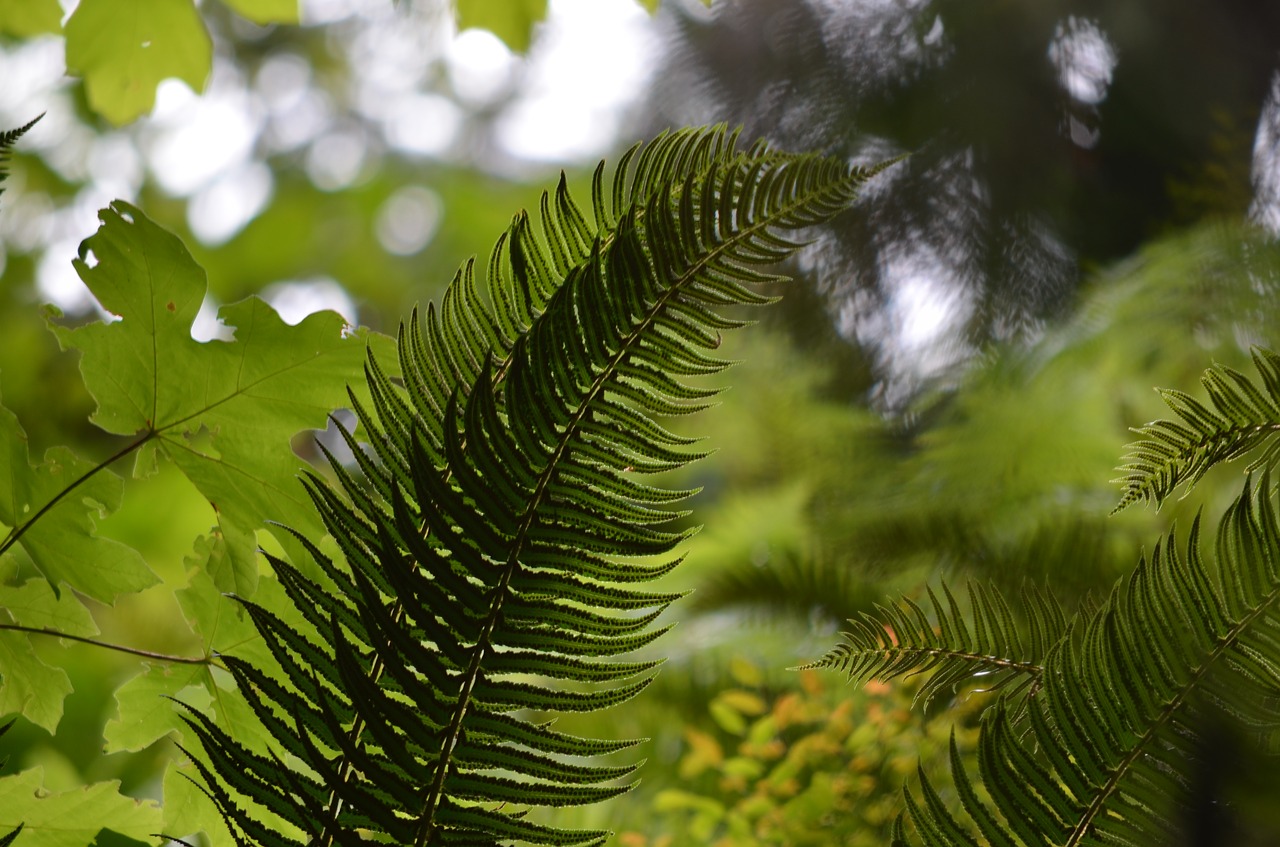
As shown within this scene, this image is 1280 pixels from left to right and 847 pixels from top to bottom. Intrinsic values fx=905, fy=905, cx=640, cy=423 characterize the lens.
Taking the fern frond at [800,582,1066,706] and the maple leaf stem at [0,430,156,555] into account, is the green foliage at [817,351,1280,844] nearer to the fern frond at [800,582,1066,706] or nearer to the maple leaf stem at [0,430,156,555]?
the fern frond at [800,582,1066,706]

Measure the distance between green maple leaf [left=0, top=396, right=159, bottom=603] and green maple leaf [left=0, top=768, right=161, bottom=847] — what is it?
80 mm

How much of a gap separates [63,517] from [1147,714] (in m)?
0.43

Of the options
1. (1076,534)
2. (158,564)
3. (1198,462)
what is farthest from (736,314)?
(158,564)

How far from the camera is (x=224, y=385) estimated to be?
0.41 meters

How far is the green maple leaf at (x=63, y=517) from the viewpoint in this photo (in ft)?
1.27

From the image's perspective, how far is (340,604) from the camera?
30 centimetres

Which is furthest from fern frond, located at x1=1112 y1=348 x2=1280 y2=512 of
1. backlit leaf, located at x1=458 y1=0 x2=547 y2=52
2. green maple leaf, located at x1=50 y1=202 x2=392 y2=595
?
backlit leaf, located at x1=458 y1=0 x2=547 y2=52

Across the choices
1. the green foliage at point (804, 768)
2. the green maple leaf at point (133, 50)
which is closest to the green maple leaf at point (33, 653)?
the green maple leaf at point (133, 50)

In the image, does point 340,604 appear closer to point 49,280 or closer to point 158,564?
point 158,564

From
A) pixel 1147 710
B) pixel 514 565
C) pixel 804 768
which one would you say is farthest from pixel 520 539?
pixel 804 768

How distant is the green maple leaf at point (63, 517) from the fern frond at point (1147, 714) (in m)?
0.35

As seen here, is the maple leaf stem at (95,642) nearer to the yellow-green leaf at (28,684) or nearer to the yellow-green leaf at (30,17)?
the yellow-green leaf at (28,684)

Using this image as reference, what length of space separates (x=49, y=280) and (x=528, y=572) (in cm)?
243

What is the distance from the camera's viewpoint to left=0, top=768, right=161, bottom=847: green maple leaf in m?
0.37
